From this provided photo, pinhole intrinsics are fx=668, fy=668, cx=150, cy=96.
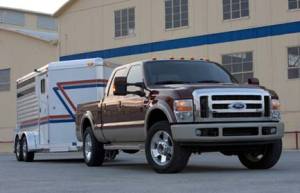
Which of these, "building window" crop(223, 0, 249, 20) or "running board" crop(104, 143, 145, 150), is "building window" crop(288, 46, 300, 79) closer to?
"building window" crop(223, 0, 249, 20)

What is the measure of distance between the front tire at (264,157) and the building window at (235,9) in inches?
801

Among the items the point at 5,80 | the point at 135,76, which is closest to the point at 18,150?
the point at 135,76

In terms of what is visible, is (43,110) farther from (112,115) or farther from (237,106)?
(237,106)

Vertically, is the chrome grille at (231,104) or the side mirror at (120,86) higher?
the side mirror at (120,86)

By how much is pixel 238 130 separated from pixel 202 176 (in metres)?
1.07

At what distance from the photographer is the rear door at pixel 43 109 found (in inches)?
758

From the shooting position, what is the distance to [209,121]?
38.0 ft

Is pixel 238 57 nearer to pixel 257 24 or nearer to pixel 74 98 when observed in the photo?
pixel 257 24

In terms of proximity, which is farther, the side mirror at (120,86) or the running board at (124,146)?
the running board at (124,146)

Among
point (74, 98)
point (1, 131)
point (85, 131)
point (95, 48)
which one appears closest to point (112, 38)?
point (95, 48)

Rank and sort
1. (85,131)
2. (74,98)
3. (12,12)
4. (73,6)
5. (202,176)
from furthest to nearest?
(12,12) → (73,6) → (74,98) → (85,131) → (202,176)

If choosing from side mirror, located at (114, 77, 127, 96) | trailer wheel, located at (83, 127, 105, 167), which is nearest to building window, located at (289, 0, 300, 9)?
trailer wheel, located at (83, 127, 105, 167)

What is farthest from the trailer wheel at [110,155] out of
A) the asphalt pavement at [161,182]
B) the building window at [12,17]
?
the building window at [12,17]

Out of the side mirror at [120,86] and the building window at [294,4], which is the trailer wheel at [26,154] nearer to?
the side mirror at [120,86]
